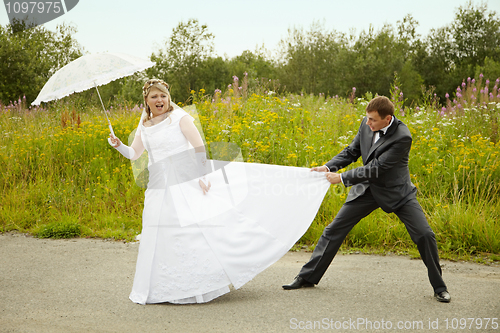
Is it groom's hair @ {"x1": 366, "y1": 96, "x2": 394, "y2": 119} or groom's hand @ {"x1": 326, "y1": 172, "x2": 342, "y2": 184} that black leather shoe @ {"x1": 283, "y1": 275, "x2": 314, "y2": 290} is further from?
groom's hair @ {"x1": 366, "y1": 96, "x2": 394, "y2": 119}

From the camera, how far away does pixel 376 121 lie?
4113mm

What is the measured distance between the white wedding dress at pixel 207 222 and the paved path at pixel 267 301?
256 millimetres

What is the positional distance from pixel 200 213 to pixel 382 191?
189cm

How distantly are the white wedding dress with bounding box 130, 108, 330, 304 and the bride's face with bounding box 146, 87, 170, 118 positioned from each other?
5.3 inches

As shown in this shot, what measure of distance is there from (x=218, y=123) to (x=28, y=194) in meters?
4.15

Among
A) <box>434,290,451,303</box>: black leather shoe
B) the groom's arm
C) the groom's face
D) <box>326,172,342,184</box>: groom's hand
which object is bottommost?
<box>434,290,451,303</box>: black leather shoe

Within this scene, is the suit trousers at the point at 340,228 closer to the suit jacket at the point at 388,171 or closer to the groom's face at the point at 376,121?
the suit jacket at the point at 388,171

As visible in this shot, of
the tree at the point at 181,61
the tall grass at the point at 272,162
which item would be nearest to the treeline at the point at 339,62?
the tree at the point at 181,61

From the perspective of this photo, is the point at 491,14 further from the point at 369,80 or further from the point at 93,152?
the point at 93,152

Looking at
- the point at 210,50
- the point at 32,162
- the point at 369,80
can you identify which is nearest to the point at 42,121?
the point at 32,162

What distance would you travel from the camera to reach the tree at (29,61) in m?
19.8

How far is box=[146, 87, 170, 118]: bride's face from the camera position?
170 inches

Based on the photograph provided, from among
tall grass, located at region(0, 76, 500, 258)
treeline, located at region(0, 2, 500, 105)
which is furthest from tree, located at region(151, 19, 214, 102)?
tall grass, located at region(0, 76, 500, 258)

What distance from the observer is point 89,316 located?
3.80m
